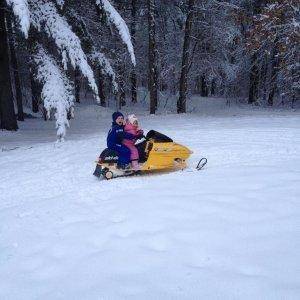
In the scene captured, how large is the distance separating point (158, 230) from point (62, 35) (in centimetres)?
814

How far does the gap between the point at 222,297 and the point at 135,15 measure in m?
24.3

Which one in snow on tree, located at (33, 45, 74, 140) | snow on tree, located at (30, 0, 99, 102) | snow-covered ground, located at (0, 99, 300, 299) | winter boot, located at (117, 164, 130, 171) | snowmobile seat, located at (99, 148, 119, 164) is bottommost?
snow-covered ground, located at (0, 99, 300, 299)

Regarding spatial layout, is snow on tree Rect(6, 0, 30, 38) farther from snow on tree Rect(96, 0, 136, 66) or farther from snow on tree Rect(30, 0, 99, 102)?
snow on tree Rect(96, 0, 136, 66)

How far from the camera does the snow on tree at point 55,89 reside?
457 inches

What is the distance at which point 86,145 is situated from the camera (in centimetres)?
1190

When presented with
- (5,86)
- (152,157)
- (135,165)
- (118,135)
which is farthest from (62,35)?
(152,157)

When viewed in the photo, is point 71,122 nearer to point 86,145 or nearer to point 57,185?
point 86,145

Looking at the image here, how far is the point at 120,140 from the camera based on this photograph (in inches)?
328

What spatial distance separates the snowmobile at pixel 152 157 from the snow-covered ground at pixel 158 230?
281 mm

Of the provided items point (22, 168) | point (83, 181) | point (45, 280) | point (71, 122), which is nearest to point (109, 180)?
point (83, 181)

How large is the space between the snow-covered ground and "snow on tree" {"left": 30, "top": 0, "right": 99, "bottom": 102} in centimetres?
333

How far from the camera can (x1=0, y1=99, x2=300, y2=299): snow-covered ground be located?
4.12m

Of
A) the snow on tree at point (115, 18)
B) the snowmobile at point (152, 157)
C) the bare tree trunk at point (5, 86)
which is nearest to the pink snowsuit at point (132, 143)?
the snowmobile at point (152, 157)

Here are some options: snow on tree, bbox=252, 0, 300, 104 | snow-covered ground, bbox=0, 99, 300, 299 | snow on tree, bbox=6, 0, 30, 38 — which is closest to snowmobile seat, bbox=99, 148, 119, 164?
snow-covered ground, bbox=0, 99, 300, 299
